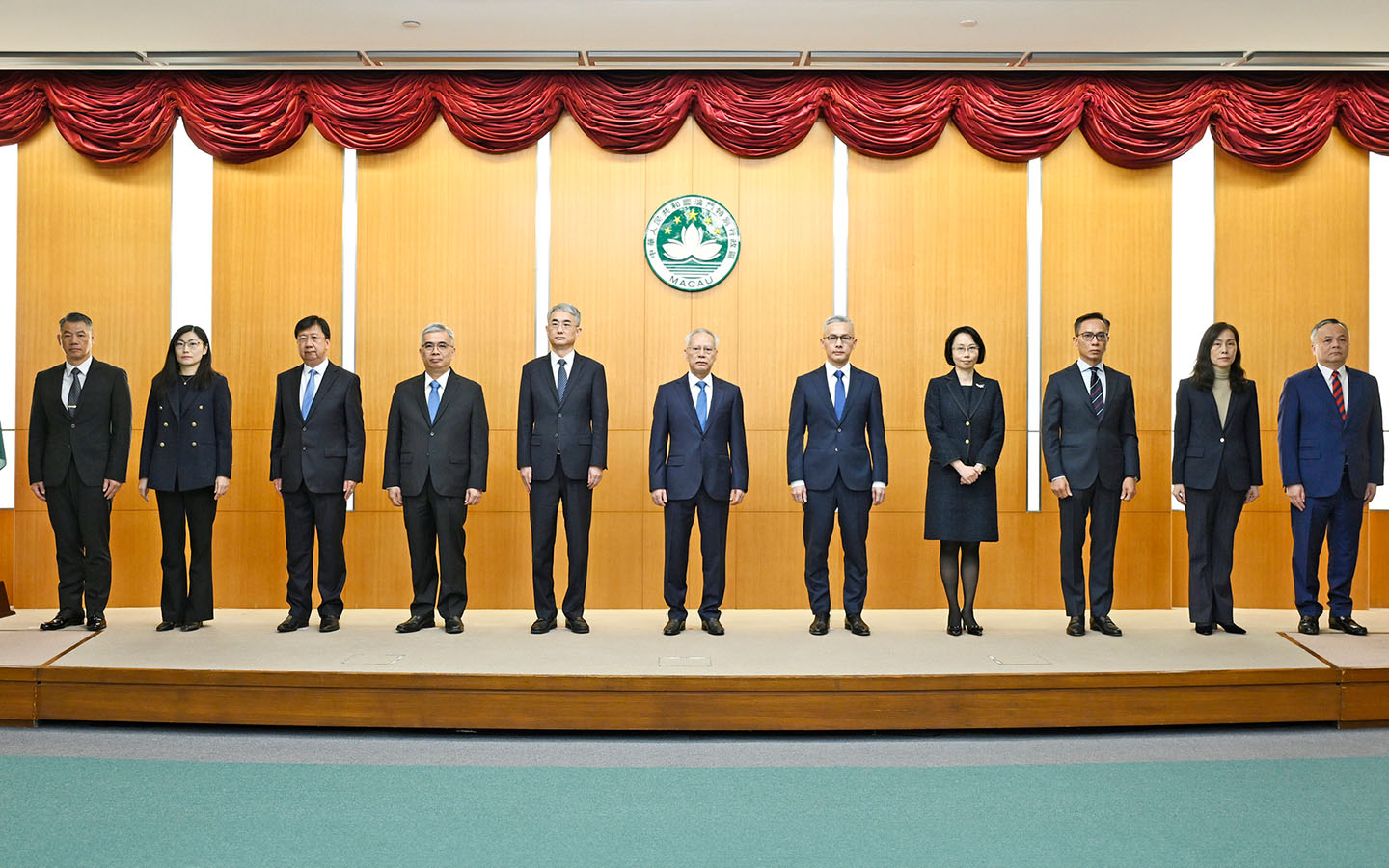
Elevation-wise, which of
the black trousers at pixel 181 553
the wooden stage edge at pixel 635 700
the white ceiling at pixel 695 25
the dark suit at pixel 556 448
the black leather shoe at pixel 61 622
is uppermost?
the white ceiling at pixel 695 25

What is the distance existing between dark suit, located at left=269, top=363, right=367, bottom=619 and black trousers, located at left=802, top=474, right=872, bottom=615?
2247 millimetres

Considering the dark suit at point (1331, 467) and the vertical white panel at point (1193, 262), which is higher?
the vertical white panel at point (1193, 262)

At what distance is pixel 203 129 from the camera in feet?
19.9

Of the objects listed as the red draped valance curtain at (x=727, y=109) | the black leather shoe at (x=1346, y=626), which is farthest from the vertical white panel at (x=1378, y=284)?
the black leather shoe at (x=1346, y=626)

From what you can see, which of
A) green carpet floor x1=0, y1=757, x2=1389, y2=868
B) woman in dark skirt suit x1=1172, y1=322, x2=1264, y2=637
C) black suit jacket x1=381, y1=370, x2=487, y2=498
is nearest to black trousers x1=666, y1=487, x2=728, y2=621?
black suit jacket x1=381, y1=370, x2=487, y2=498

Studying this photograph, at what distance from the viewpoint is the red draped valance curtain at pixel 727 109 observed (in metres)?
6.07

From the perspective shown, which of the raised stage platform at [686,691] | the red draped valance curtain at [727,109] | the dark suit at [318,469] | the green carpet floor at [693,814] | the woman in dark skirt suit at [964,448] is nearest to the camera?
the green carpet floor at [693,814]

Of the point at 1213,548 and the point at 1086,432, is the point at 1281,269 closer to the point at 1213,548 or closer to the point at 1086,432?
the point at 1213,548

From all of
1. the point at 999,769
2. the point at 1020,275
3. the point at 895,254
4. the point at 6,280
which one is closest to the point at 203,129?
the point at 6,280

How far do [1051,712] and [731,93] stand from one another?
3873 millimetres

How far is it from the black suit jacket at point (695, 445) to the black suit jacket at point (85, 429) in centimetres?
266

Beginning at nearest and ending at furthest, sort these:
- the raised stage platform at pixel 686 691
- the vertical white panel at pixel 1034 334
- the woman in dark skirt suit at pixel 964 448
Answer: the raised stage platform at pixel 686 691 → the woman in dark skirt suit at pixel 964 448 → the vertical white panel at pixel 1034 334

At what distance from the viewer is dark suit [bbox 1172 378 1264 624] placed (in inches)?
199

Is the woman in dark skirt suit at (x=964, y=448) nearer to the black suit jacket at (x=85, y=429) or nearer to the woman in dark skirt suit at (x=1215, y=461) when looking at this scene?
the woman in dark skirt suit at (x=1215, y=461)
